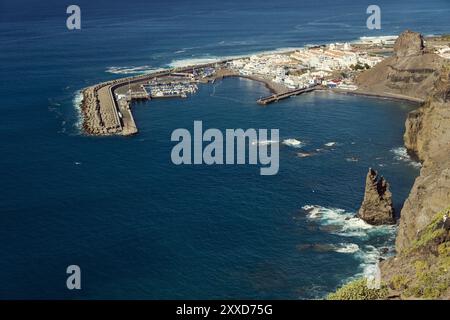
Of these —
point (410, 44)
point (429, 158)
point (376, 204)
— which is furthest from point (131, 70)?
point (376, 204)

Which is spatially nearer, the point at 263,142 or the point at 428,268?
the point at 428,268

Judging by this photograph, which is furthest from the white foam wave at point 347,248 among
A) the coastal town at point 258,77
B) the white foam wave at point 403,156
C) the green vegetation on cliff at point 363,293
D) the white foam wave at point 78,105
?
the white foam wave at point 78,105

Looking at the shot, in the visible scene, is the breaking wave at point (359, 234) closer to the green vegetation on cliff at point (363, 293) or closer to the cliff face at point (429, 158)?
the cliff face at point (429, 158)

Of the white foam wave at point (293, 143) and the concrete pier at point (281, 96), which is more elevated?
the concrete pier at point (281, 96)

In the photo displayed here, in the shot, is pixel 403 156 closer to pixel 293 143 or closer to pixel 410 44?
pixel 293 143

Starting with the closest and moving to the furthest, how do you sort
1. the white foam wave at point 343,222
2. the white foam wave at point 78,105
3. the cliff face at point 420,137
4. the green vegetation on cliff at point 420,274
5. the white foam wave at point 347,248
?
the green vegetation on cliff at point 420,274
the cliff face at point 420,137
the white foam wave at point 347,248
the white foam wave at point 343,222
the white foam wave at point 78,105
